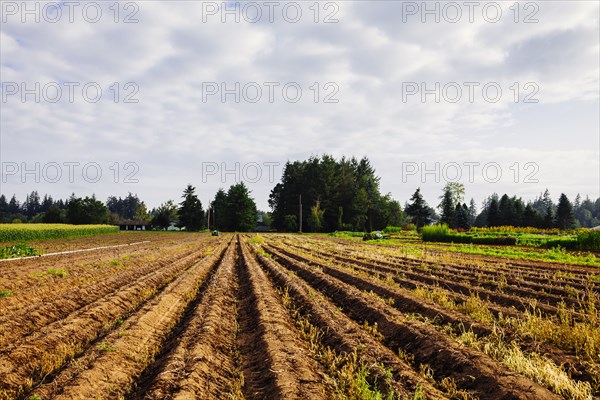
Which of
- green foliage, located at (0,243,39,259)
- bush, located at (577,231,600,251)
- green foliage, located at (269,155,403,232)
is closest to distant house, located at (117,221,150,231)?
green foliage, located at (269,155,403,232)

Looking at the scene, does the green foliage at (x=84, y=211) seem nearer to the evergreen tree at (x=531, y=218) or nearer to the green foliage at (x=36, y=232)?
the green foliage at (x=36, y=232)

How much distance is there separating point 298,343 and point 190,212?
8632 centimetres

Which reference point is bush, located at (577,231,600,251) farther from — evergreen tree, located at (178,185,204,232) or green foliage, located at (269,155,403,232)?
evergreen tree, located at (178,185,204,232)

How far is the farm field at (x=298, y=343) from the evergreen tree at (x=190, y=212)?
7862 centimetres

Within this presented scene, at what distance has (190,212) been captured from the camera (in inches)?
3519

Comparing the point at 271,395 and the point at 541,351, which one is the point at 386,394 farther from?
the point at 541,351

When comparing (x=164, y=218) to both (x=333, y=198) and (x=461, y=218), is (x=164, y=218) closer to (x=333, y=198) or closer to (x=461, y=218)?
(x=333, y=198)

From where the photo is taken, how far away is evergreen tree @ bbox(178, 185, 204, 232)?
89.1 meters

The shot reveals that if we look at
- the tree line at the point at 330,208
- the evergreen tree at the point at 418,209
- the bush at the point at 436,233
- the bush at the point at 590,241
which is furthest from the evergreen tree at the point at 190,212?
the bush at the point at 590,241

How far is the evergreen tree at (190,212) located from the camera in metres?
89.1

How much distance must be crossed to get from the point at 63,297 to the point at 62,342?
383cm

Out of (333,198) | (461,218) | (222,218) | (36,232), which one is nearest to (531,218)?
(461,218)

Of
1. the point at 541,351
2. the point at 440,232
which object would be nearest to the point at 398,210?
the point at 440,232

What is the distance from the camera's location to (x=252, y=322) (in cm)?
827
